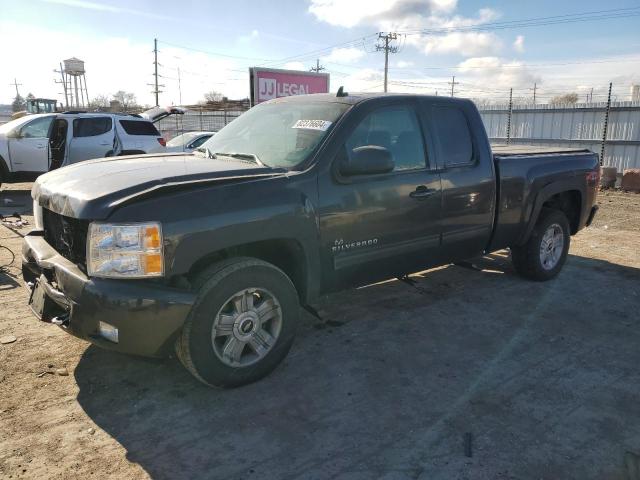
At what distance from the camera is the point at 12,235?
7.75 meters

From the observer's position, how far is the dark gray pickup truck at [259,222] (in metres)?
2.92

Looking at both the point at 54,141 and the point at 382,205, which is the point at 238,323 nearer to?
the point at 382,205

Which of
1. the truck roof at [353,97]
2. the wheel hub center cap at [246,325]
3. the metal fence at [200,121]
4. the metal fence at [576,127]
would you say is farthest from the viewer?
the metal fence at [200,121]

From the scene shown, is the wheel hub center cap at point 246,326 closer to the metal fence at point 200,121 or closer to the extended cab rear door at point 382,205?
the extended cab rear door at point 382,205

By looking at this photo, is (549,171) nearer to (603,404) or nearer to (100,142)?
(603,404)

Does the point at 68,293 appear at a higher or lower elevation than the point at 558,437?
higher

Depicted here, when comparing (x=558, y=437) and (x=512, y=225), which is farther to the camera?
(x=512, y=225)

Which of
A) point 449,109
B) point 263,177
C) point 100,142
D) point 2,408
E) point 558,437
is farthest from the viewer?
point 100,142

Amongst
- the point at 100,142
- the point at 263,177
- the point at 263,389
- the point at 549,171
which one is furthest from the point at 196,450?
the point at 100,142

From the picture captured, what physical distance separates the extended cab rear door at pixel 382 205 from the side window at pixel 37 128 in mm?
10282

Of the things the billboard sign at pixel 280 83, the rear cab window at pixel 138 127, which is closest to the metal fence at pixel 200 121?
the billboard sign at pixel 280 83

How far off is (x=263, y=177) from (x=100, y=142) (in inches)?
405

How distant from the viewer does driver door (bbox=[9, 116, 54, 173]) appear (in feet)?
38.1

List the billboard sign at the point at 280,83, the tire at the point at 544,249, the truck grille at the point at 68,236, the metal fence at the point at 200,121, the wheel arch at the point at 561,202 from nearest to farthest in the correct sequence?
the truck grille at the point at 68,236 → the wheel arch at the point at 561,202 → the tire at the point at 544,249 → the billboard sign at the point at 280,83 → the metal fence at the point at 200,121
